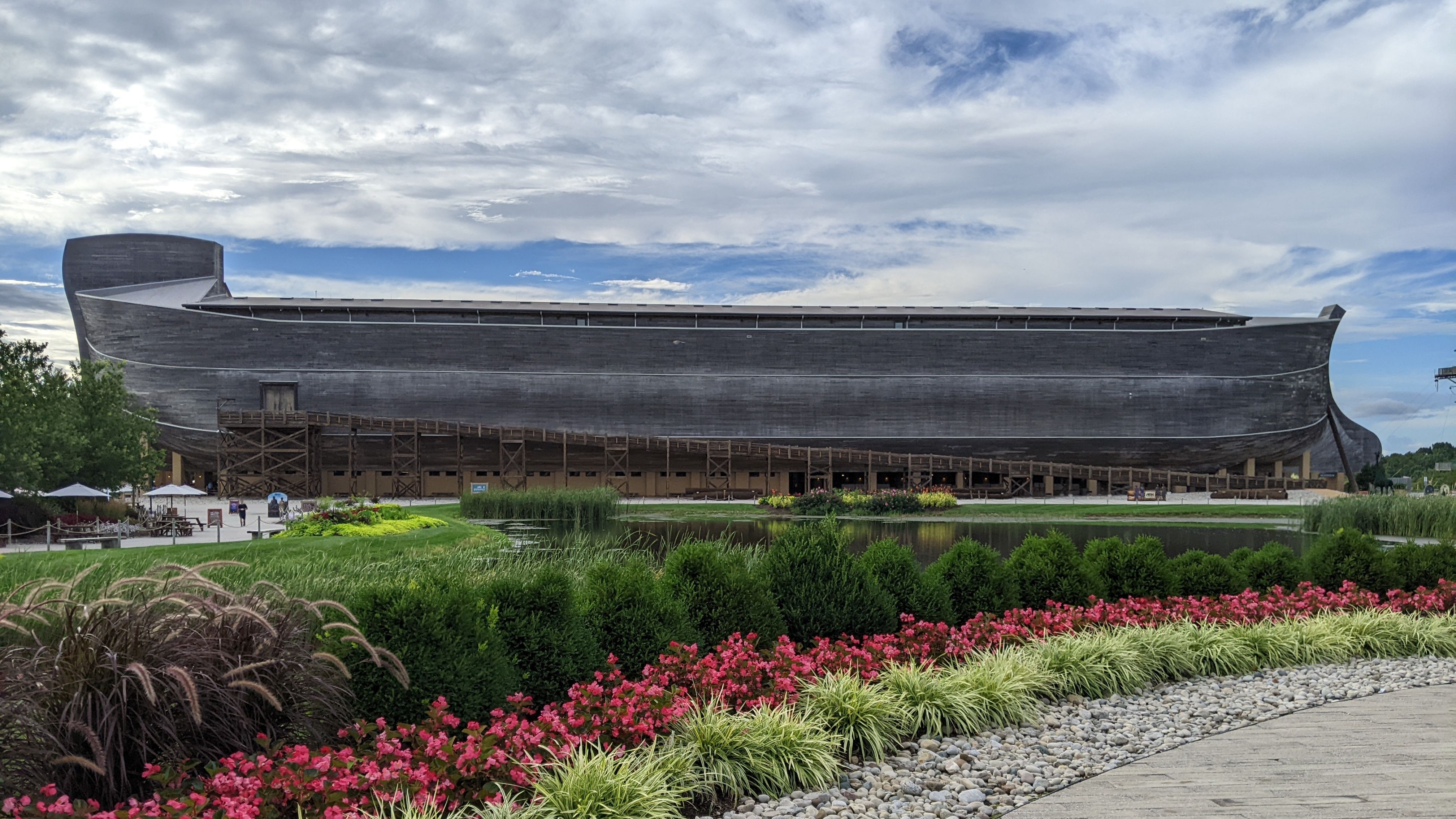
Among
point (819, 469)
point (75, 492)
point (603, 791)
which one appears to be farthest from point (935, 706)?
point (819, 469)

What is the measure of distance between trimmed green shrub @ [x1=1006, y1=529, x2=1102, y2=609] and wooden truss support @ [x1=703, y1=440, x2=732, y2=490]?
1579 inches

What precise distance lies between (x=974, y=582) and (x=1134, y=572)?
235 cm

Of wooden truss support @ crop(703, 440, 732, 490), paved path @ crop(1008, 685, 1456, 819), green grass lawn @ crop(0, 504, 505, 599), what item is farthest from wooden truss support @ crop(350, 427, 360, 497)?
paved path @ crop(1008, 685, 1456, 819)

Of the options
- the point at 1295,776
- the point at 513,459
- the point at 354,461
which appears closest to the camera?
the point at 1295,776

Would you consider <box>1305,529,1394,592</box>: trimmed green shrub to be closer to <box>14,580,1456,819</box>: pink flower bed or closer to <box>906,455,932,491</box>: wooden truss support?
<box>14,580,1456,819</box>: pink flower bed

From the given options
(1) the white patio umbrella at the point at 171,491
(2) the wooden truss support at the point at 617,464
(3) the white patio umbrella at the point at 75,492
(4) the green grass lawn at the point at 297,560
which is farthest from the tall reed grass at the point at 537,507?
(2) the wooden truss support at the point at 617,464

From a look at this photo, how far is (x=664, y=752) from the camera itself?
573cm

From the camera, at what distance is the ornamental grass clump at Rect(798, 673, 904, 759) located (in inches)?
249

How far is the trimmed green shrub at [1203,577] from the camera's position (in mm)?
11070

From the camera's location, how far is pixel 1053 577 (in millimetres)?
10414

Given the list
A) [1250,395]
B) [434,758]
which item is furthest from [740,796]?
[1250,395]

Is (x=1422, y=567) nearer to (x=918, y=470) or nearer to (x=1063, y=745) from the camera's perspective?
(x=1063, y=745)

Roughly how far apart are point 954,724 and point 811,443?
159ft

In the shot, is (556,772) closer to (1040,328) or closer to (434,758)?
(434,758)
